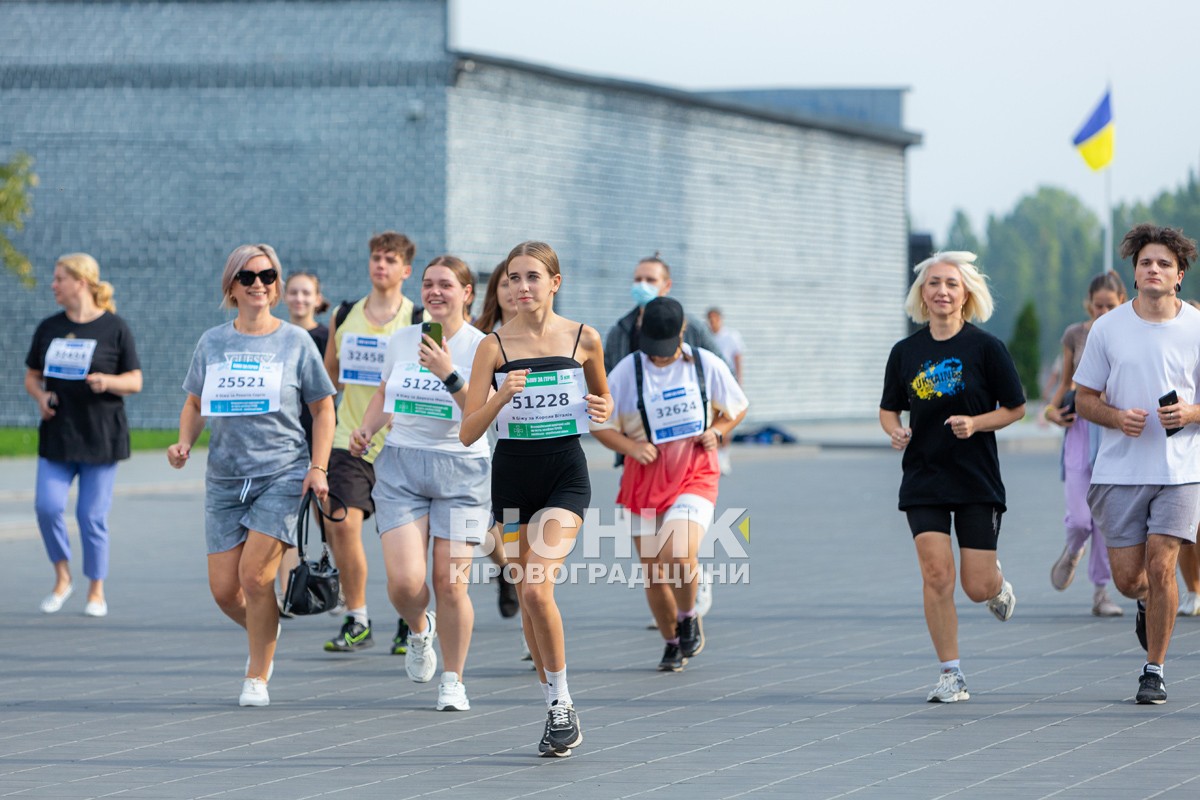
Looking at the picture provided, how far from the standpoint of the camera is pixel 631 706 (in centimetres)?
754

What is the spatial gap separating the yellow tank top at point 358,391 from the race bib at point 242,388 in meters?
1.50

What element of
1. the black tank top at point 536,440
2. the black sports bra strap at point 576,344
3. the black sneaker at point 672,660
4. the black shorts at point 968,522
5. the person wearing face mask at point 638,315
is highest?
the person wearing face mask at point 638,315

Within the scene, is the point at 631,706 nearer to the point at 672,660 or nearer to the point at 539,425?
the point at 672,660

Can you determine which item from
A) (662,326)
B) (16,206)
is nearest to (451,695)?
(662,326)

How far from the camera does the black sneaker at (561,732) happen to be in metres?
6.45

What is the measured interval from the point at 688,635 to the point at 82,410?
14.1 ft

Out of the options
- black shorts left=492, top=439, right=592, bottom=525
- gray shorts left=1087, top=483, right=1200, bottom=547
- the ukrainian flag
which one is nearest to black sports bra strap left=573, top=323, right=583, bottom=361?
black shorts left=492, top=439, right=592, bottom=525

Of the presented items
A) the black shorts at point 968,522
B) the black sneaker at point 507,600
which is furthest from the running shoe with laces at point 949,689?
the black sneaker at point 507,600

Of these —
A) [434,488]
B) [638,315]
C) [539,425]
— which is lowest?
[434,488]

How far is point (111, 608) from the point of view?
1087 centimetres

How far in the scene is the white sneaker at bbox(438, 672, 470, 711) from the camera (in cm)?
743

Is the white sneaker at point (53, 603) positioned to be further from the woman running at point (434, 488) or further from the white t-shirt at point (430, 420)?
the white t-shirt at point (430, 420)

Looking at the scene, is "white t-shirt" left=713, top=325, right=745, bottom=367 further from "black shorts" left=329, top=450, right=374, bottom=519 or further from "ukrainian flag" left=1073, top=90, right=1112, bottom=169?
"black shorts" left=329, top=450, right=374, bottom=519

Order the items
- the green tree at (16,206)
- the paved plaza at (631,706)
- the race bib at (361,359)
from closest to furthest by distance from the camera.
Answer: the paved plaza at (631,706), the race bib at (361,359), the green tree at (16,206)
